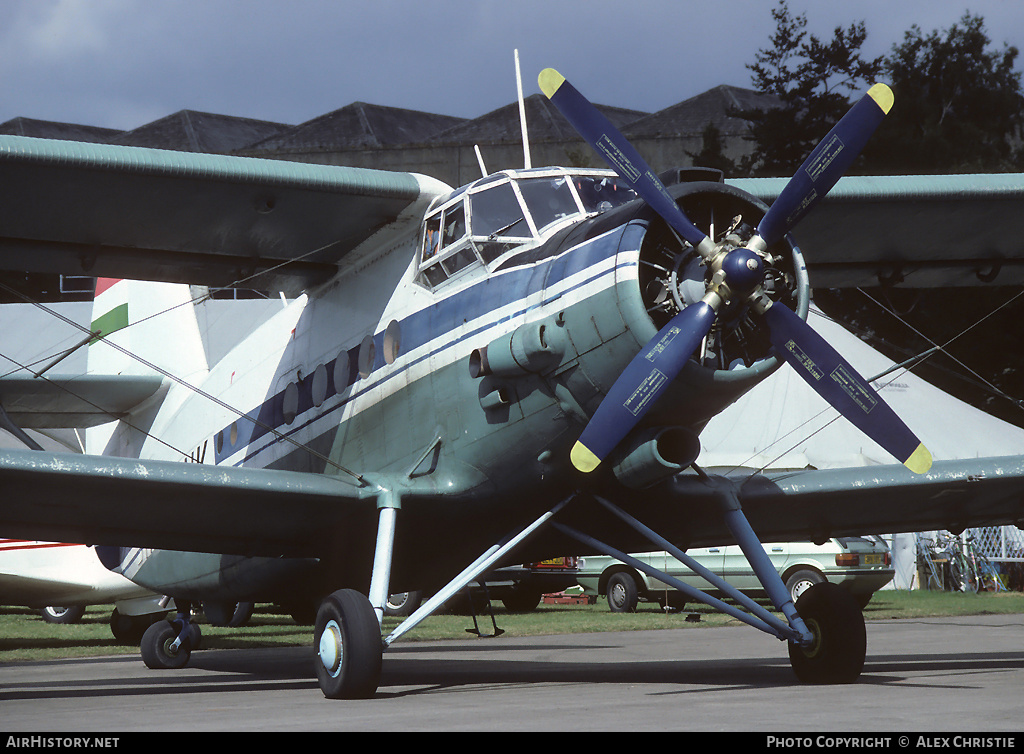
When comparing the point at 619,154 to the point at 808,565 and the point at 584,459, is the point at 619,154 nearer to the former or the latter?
the point at 584,459

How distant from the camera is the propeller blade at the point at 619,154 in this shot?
299 inches

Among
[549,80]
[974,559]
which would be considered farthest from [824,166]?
[974,559]

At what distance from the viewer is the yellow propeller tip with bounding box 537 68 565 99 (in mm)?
8344

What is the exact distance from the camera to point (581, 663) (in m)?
12.1

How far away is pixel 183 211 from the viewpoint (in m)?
10.3

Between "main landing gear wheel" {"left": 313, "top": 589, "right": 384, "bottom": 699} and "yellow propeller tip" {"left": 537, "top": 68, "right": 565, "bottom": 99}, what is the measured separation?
3.92 m

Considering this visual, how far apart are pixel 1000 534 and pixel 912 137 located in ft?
77.4

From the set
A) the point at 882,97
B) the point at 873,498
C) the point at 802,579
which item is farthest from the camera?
the point at 802,579

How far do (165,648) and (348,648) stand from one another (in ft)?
17.5

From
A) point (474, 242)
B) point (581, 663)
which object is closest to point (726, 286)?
point (474, 242)

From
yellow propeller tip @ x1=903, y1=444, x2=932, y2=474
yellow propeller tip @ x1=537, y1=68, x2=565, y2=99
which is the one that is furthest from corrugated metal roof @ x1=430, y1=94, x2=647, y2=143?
yellow propeller tip @ x1=903, y1=444, x2=932, y2=474

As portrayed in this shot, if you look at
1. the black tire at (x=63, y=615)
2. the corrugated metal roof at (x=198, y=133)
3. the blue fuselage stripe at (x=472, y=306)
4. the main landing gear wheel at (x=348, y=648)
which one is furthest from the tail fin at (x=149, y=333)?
the corrugated metal roof at (x=198, y=133)

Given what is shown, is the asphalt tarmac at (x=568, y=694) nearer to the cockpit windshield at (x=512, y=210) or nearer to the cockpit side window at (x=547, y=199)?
the cockpit windshield at (x=512, y=210)

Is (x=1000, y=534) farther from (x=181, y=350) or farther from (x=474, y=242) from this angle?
(x=474, y=242)
